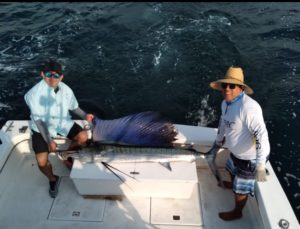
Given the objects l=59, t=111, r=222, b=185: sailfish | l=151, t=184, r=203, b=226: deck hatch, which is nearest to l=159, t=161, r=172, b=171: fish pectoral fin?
l=59, t=111, r=222, b=185: sailfish

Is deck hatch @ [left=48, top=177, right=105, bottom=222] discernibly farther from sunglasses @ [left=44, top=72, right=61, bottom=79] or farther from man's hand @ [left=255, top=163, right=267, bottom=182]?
man's hand @ [left=255, top=163, right=267, bottom=182]

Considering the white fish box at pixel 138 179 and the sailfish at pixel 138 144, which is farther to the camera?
the sailfish at pixel 138 144

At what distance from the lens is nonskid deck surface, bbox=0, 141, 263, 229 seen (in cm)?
265

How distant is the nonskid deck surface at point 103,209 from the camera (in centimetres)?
265

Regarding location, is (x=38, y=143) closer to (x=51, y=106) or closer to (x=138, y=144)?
(x=51, y=106)

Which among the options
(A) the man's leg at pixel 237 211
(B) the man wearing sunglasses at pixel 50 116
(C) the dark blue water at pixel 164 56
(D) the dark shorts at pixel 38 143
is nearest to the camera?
(A) the man's leg at pixel 237 211

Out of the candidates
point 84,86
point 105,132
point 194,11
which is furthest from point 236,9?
point 105,132

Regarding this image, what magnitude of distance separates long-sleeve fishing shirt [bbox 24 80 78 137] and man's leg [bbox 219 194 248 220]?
1589 mm

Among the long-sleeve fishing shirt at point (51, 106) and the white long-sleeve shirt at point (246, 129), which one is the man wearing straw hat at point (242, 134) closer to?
the white long-sleeve shirt at point (246, 129)

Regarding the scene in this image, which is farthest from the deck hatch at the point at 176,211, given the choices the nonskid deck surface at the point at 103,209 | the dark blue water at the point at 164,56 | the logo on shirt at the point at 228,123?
the dark blue water at the point at 164,56

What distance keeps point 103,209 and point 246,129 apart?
1386 millimetres

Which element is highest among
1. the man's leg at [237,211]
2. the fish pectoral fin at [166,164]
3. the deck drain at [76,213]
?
the fish pectoral fin at [166,164]

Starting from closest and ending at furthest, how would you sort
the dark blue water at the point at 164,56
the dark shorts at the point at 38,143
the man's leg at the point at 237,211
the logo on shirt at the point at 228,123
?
the logo on shirt at the point at 228,123
the man's leg at the point at 237,211
the dark shorts at the point at 38,143
the dark blue water at the point at 164,56

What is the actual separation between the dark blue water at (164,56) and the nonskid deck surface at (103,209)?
4.86 ft
